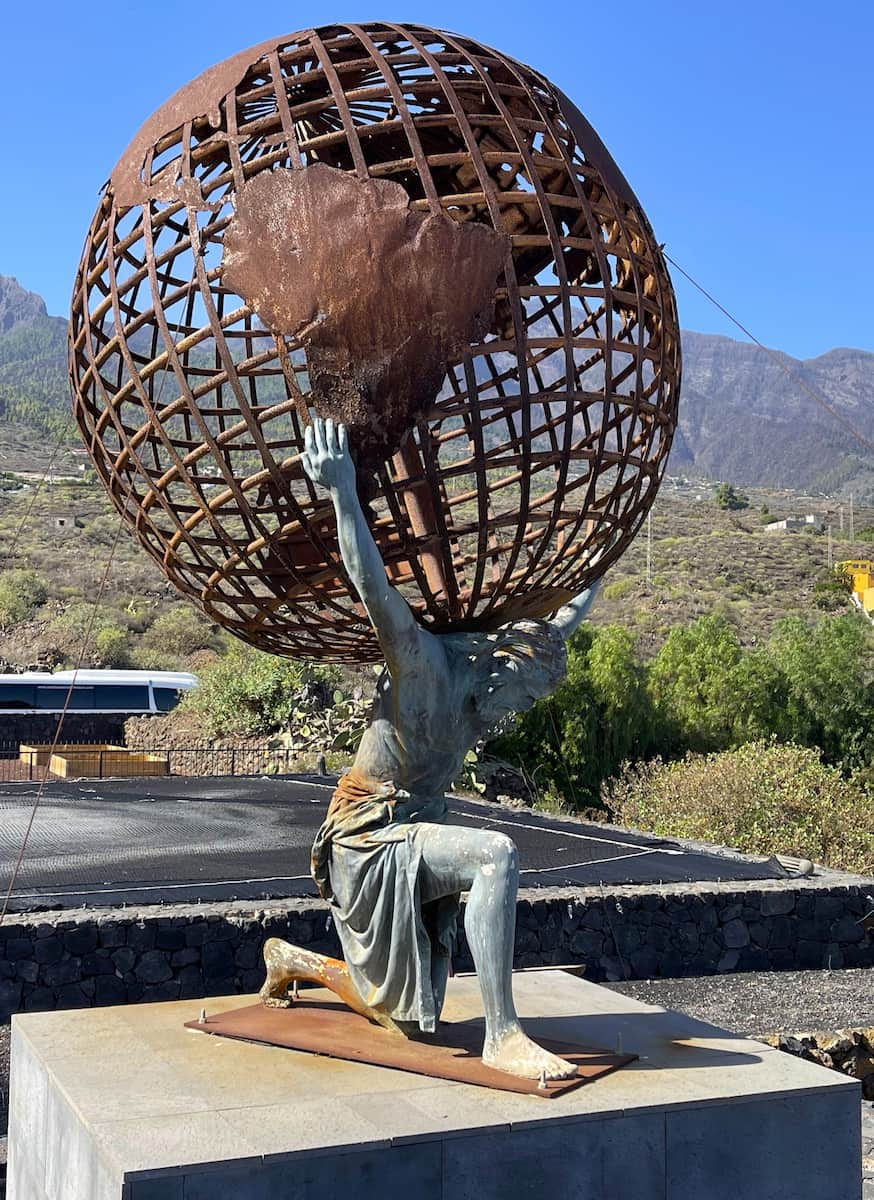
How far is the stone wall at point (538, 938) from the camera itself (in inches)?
373

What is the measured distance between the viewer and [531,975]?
6812 mm

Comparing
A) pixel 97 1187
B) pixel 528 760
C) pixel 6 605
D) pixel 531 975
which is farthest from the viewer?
pixel 6 605

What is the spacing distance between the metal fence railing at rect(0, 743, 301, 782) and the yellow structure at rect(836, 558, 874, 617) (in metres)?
21.4

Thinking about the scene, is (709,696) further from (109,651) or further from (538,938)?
(109,651)

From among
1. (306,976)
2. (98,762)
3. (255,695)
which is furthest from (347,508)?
(255,695)

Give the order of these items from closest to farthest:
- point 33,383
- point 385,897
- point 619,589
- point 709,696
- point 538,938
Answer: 1. point 385,897
2. point 538,938
3. point 709,696
4. point 619,589
5. point 33,383

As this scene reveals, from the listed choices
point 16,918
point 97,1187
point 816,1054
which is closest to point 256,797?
point 16,918

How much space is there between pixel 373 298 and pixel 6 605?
38.6 m

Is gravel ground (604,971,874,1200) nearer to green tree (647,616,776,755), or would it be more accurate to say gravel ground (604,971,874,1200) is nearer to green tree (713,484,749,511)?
green tree (647,616,776,755)

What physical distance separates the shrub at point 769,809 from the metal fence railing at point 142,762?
7.19m

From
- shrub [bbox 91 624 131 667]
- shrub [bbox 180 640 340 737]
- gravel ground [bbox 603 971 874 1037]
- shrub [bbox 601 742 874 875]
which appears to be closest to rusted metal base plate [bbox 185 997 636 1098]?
gravel ground [bbox 603 971 874 1037]

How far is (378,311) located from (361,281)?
0.12 meters

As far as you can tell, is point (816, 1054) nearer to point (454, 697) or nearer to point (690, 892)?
point (690, 892)

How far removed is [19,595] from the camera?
41.7 metres
